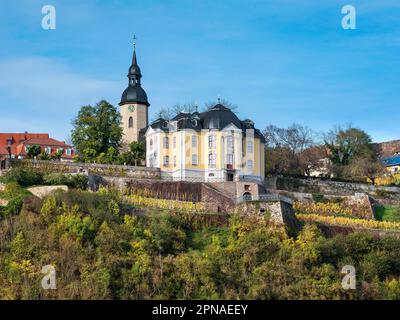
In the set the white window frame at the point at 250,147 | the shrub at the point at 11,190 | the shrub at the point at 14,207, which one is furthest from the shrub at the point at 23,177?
the white window frame at the point at 250,147

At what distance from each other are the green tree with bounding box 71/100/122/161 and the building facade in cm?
411

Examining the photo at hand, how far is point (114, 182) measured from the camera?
2721 inches

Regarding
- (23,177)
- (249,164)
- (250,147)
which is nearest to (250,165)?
(249,164)

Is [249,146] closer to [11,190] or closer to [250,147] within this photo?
[250,147]

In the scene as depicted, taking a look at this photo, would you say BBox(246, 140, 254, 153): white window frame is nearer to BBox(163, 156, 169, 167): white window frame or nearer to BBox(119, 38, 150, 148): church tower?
BBox(163, 156, 169, 167): white window frame

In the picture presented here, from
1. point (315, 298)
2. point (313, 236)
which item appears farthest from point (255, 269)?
point (313, 236)

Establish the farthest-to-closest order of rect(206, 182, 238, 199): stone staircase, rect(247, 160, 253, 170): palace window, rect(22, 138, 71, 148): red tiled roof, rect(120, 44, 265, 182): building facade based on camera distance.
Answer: rect(22, 138, 71, 148): red tiled roof, rect(247, 160, 253, 170): palace window, rect(120, 44, 265, 182): building facade, rect(206, 182, 238, 199): stone staircase

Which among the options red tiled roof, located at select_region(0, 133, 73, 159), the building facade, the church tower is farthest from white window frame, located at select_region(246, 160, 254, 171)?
red tiled roof, located at select_region(0, 133, 73, 159)

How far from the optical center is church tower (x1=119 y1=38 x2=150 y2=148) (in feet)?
285

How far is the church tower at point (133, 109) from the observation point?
8694 cm

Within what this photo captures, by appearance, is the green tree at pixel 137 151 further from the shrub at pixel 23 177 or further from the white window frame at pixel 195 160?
the shrub at pixel 23 177

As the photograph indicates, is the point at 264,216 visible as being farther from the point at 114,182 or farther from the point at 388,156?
the point at 388,156

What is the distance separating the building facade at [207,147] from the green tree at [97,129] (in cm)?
411

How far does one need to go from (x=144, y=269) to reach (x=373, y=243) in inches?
622
